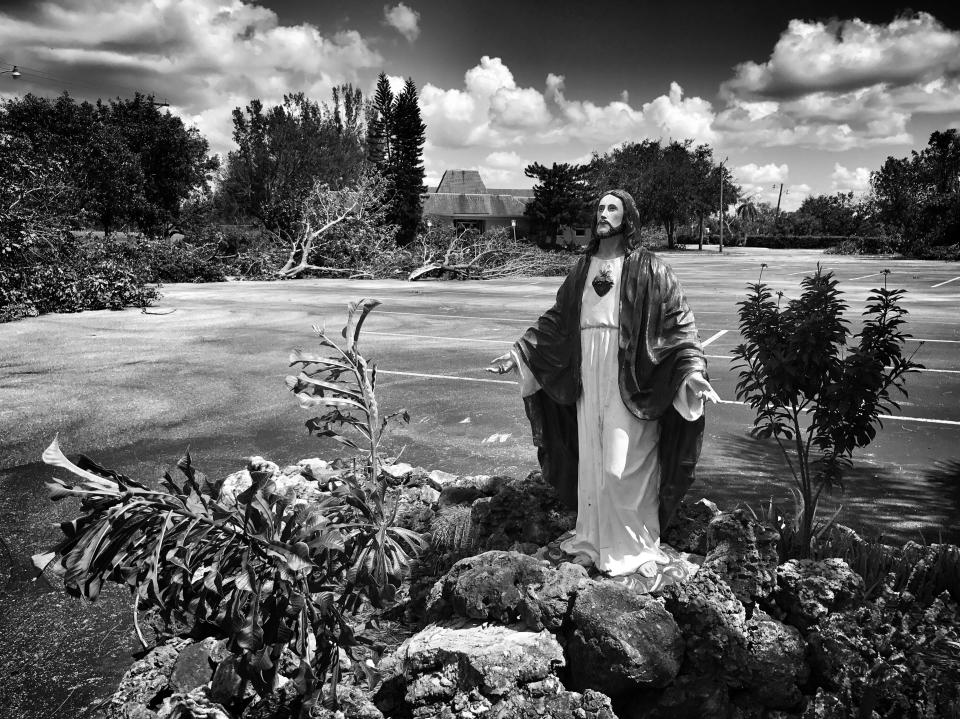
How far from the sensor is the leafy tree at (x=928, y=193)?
38.3m

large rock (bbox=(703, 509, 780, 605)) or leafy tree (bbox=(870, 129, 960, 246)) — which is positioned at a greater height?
leafy tree (bbox=(870, 129, 960, 246))

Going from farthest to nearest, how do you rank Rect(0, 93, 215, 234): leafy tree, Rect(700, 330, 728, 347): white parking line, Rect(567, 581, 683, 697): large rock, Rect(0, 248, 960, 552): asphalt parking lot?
Rect(0, 93, 215, 234): leafy tree < Rect(700, 330, 728, 347): white parking line < Rect(0, 248, 960, 552): asphalt parking lot < Rect(567, 581, 683, 697): large rock

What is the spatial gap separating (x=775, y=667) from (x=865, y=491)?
3344 millimetres

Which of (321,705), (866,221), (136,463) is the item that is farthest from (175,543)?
(866,221)

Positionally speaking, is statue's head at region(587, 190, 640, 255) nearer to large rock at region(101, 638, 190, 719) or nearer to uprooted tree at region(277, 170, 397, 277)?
large rock at region(101, 638, 190, 719)

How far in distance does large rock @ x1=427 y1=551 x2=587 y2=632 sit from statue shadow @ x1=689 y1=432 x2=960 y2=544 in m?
2.38

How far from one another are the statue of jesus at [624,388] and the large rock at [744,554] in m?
0.27

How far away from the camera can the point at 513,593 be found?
301 cm

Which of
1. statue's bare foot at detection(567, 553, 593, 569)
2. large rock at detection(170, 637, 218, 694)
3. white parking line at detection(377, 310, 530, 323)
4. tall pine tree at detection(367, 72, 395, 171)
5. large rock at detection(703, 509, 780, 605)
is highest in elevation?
tall pine tree at detection(367, 72, 395, 171)

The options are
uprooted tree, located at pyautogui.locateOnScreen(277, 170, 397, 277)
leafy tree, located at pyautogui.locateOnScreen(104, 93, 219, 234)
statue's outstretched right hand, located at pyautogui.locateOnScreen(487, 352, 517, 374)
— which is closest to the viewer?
statue's outstretched right hand, located at pyautogui.locateOnScreen(487, 352, 517, 374)

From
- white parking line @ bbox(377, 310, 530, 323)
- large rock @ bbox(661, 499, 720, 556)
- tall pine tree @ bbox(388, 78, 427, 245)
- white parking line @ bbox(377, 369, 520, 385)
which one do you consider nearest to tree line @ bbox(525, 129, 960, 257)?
tall pine tree @ bbox(388, 78, 427, 245)

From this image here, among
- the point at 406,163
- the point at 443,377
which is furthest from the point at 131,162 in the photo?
the point at 443,377

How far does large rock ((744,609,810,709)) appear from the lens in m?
2.82

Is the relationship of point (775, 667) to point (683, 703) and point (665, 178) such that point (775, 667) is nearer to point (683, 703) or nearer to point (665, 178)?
point (683, 703)
